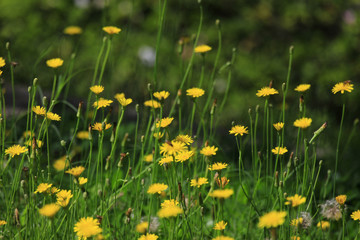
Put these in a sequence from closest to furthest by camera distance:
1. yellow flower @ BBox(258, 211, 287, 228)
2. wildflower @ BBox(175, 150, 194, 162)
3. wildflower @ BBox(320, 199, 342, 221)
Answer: yellow flower @ BBox(258, 211, 287, 228) → wildflower @ BBox(175, 150, 194, 162) → wildflower @ BBox(320, 199, 342, 221)

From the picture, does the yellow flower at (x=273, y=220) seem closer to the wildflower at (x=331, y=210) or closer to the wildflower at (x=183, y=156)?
the wildflower at (x=183, y=156)

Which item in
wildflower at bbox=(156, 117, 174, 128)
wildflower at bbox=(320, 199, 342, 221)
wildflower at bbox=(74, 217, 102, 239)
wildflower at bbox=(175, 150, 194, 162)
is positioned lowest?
wildflower at bbox=(320, 199, 342, 221)

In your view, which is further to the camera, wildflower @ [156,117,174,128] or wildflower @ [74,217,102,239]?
wildflower @ [156,117,174,128]

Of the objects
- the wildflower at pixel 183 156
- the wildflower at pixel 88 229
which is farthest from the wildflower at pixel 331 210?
the wildflower at pixel 88 229

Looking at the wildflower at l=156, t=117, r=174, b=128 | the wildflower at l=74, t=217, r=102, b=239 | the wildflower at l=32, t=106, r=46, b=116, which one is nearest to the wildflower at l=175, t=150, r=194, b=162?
the wildflower at l=156, t=117, r=174, b=128

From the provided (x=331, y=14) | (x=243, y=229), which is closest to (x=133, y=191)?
(x=243, y=229)

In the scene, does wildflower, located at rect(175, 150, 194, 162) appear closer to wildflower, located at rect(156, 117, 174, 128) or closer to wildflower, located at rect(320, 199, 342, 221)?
wildflower, located at rect(156, 117, 174, 128)

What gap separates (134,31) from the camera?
14.7 feet

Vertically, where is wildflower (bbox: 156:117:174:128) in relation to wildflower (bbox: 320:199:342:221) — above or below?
above

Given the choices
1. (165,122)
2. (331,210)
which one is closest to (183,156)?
(165,122)

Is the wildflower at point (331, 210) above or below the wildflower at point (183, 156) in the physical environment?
below

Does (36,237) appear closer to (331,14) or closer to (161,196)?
(161,196)

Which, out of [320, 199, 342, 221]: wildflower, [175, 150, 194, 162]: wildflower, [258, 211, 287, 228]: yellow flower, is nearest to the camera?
[258, 211, 287, 228]: yellow flower

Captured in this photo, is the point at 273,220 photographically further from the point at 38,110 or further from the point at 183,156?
the point at 38,110
